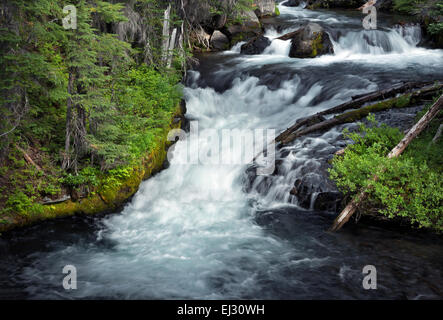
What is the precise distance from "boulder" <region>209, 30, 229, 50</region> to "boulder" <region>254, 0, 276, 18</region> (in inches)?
220

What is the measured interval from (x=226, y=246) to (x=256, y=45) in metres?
13.0

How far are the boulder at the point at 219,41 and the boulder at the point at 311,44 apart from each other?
4.08m

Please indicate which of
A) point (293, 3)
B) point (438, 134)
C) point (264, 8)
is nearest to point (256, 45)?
point (264, 8)

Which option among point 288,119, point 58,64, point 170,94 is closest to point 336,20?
point 288,119

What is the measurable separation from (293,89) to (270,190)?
18.7 ft

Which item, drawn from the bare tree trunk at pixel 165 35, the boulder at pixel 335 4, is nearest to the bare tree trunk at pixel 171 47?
the bare tree trunk at pixel 165 35

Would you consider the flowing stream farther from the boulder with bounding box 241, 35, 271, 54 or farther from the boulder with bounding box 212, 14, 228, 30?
the boulder with bounding box 212, 14, 228, 30

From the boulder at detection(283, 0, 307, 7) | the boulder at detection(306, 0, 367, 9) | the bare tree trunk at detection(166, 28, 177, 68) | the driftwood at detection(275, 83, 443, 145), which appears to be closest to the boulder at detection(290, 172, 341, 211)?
the driftwood at detection(275, 83, 443, 145)

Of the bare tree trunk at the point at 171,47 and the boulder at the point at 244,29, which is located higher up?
the boulder at the point at 244,29

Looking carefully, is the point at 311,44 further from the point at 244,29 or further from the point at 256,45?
the point at 244,29

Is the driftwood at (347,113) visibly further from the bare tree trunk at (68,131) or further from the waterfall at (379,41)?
the waterfall at (379,41)

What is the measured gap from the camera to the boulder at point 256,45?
1730 cm

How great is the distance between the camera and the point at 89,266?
6.16 meters
